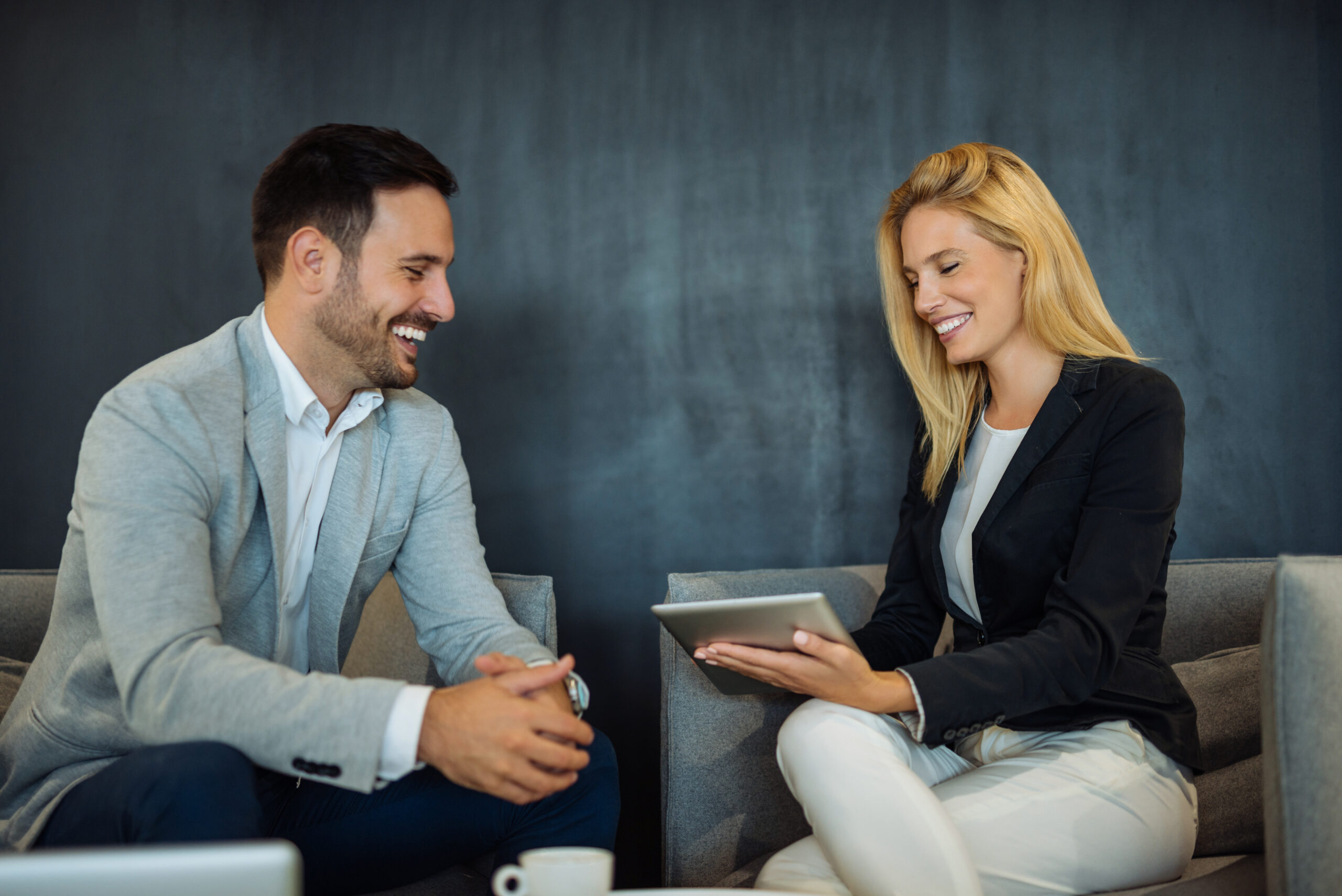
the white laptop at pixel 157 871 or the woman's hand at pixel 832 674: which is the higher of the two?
the white laptop at pixel 157 871

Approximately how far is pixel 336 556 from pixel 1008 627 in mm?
1081

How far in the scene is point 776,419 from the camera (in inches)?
86.0

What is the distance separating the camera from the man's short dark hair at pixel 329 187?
1.42 meters

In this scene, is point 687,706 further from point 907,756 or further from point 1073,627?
point 1073,627

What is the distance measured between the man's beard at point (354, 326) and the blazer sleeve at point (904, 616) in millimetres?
939

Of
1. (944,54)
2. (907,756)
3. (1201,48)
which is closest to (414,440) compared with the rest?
(907,756)

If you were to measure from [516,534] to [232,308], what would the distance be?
0.91 metres

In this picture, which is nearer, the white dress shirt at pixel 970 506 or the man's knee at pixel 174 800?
the man's knee at pixel 174 800

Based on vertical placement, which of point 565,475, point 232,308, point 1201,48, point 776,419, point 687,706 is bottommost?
point 687,706

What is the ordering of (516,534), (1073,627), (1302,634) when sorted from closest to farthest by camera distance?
(1302,634)
(1073,627)
(516,534)

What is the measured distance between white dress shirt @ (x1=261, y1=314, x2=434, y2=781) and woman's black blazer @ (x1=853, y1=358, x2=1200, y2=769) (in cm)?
93

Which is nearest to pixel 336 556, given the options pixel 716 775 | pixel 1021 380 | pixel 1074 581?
pixel 716 775

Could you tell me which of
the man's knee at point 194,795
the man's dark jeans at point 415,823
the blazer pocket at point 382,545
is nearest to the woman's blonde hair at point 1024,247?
the man's dark jeans at point 415,823

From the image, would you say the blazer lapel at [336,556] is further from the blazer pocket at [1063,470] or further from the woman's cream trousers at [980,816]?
the blazer pocket at [1063,470]
